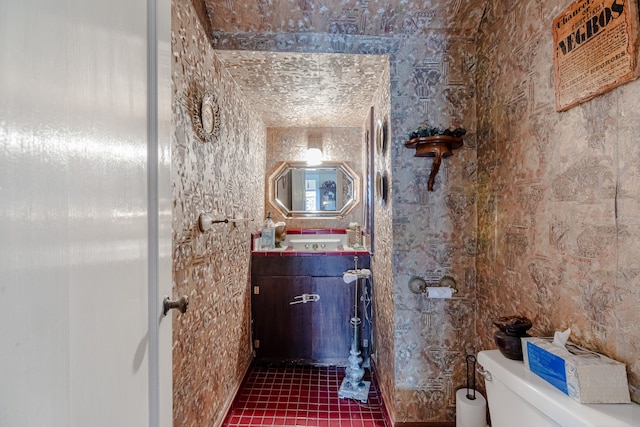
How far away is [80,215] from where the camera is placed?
487 millimetres

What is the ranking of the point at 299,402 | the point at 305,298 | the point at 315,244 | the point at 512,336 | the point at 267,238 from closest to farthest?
the point at 512,336 → the point at 299,402 → the point at 305,298 → the point at 267,238 → the point at 315,244

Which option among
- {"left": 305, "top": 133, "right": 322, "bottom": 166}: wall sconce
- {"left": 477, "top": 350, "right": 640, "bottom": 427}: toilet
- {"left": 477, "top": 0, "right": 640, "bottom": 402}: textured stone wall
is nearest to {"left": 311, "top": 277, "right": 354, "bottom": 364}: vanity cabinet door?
{"left": 477, "top": 0, "right": 640, "bottom": 402}: textured stone wall

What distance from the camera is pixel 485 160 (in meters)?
1.53

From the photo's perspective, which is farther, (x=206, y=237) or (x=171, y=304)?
(x=206, y=237)

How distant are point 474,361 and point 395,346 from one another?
426mm

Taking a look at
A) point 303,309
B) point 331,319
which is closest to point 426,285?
point 331,319

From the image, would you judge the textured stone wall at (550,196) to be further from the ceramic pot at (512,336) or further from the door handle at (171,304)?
the door handle at (171,304)

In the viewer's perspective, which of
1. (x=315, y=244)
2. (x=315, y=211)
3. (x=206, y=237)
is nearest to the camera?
(x=206, y=237)

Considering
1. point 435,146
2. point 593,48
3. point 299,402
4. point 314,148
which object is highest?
point 314,148

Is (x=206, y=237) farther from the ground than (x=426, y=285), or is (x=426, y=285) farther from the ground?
(x=206, y=237)

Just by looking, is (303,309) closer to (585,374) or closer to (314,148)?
(314,148)

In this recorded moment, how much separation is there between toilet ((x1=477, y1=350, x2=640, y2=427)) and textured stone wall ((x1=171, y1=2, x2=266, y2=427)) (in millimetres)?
1206

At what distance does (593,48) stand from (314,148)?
7.31ft

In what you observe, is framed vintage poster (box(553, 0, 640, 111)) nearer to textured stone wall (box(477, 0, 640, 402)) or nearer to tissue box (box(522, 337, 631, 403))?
textured stone wall (box(477, 0, 640, 402))
